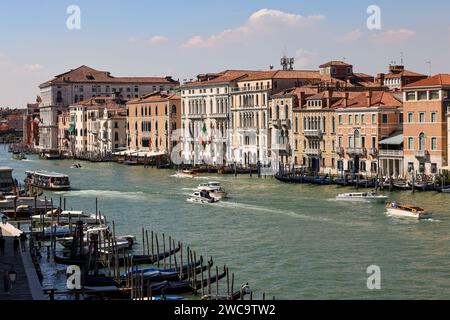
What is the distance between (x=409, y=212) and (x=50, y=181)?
442 inches

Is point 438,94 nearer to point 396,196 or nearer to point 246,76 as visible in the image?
point 396,196

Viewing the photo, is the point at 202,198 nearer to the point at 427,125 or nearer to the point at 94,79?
the point at 427,125

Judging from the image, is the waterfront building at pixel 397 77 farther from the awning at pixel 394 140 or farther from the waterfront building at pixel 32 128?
the waterfront building at pixel 32 128

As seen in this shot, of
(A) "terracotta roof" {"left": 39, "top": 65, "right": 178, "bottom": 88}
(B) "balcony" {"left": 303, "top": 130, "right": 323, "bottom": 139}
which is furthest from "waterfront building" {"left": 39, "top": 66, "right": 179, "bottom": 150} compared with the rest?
(B) "balcony" {"left": 303, "top": 130, "right": 323, "bottom": 139}

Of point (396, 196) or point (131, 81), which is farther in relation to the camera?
point (131, 81)

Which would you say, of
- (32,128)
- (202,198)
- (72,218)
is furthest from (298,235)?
(32,128)

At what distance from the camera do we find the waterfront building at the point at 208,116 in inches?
1262

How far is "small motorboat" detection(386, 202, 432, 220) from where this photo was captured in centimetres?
1500

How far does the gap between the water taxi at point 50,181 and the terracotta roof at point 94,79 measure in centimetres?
2932

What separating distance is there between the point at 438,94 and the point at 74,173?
45.6 feet

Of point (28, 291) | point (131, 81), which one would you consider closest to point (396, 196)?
point (28, 291)

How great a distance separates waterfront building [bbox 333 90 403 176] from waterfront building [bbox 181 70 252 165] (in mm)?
7147

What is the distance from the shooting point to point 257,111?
97.3ft
